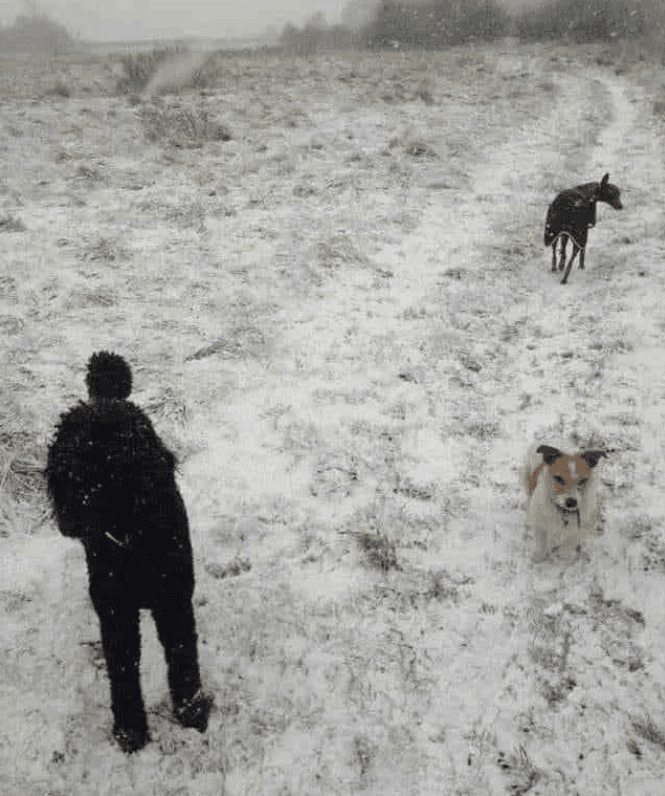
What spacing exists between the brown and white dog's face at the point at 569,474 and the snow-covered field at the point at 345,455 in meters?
0.68

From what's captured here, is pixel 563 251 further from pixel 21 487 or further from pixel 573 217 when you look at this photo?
pixel 21 487

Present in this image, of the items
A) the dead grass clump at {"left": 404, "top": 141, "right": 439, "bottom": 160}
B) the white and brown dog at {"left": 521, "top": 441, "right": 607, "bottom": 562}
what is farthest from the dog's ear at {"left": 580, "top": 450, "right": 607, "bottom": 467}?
the dead grass clump at {"left": 404, "top": 141, "right": 439, "bottom": 160}

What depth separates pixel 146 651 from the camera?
3.98 metres

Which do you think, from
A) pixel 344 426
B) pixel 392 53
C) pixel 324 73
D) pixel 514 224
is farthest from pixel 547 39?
pixel 344 426

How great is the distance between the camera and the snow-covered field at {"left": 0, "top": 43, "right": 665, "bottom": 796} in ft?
11.5

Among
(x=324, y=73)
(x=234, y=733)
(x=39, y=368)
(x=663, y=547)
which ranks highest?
(x=324, y=73)

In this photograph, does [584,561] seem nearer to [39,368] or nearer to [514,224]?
[39,368]

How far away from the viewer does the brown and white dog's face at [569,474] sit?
4.36m

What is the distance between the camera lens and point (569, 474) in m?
4.36

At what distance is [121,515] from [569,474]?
3227mm

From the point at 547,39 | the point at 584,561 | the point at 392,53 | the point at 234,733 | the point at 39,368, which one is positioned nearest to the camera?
the point at 234,733

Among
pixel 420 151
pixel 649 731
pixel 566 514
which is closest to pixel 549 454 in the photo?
pixel 566 514

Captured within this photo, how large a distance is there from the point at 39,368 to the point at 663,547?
6.86 m

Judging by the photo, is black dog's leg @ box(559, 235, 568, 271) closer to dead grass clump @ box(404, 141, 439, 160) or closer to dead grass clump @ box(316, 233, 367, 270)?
dead grass clump @ box(316, 233, 367, 270)
